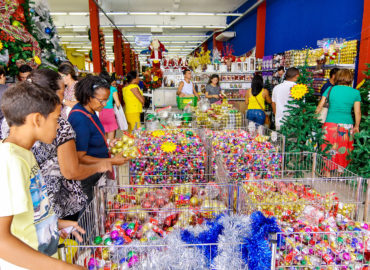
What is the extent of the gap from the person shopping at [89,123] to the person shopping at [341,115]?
314cm

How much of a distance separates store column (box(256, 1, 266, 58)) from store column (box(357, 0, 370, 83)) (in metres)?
5.83

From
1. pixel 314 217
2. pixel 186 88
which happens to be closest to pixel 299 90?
pixel 314 217

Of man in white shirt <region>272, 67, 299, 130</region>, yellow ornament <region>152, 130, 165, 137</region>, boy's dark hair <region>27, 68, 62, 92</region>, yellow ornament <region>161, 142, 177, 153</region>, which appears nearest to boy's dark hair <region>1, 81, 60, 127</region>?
boy's dark hair <region>27, 68, 62, 92</region>

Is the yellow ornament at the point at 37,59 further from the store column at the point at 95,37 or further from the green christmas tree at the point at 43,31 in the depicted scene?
the store column at the point at 95,37

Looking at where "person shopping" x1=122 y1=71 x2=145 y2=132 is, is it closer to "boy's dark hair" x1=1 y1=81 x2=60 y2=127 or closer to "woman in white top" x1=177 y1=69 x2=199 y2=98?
"woman in white top" x1=177 y1=69 x2=199 y2=98

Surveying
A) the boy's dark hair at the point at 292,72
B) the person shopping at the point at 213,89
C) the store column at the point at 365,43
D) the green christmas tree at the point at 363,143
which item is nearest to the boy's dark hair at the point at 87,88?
the boy's dark hair at the point at 292,72

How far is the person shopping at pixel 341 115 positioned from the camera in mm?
3809

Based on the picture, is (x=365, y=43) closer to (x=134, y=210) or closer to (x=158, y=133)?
(x=158, y=133)

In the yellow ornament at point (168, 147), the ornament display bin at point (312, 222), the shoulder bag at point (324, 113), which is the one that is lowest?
the ornament display bin at point (312, 222)

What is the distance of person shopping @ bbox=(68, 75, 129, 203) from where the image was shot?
198 centimetres

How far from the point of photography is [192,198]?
212 centimetres

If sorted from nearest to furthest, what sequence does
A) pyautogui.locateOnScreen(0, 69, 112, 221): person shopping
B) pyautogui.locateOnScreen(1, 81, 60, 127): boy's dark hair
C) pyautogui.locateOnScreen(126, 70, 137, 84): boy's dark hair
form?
pyautogui.locateOnScreen(1, 81, 60, 127): boy's dark hair → pyautogui.locateOnScreen(0, 69, 112, 221): person shopping → pyautogui.locateOnScreen(126, 70, 137, 84): boy's dark hair

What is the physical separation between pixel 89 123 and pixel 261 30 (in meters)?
9.44

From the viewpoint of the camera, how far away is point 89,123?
2043mm
